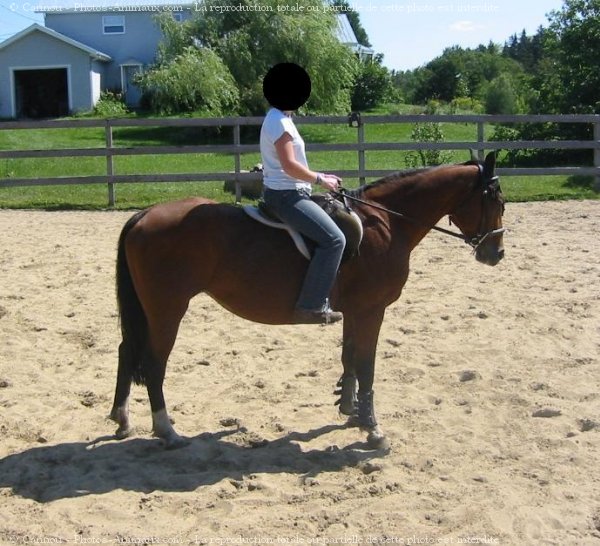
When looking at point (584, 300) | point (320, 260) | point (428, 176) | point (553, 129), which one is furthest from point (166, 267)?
point (553, 129)

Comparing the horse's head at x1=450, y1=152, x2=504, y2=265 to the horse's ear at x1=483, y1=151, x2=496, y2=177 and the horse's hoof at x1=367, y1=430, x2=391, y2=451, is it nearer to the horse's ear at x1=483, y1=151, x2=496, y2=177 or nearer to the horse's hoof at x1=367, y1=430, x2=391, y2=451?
the horse's ear at x1=483, y1=151, x2=496, y2=177

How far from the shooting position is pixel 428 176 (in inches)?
207

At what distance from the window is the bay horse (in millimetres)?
43749

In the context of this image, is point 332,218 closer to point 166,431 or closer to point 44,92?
point 166,431

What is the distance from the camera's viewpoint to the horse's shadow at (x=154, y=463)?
14.4 ft

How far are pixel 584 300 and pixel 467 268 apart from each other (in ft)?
5.71

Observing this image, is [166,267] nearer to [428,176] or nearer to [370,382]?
[370,382]

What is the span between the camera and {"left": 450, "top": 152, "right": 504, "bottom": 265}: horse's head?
5.20m

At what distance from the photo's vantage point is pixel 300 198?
4.70 m

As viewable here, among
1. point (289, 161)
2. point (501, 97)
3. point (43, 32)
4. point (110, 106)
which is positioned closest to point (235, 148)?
point (289, 161)

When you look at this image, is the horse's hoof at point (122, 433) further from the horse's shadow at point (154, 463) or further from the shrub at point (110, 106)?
the shrub at point (110, 106)

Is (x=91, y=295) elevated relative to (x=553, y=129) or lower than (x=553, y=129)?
lower

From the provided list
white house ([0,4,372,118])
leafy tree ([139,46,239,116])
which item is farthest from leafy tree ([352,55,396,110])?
leafy tree ([139,46,239,116])

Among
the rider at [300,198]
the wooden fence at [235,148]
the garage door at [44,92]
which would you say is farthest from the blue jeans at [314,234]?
the garage door at [44,92]
